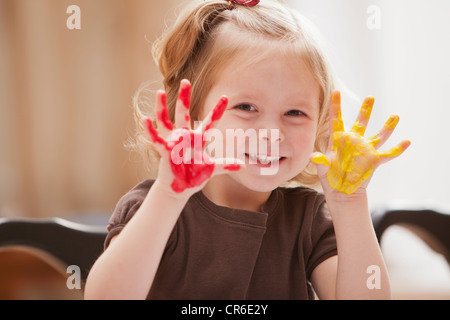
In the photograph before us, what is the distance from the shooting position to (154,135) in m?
0.54

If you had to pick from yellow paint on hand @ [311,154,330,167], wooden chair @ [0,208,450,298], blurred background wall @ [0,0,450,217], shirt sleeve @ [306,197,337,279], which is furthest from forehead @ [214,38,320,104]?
blurred background wall @ [0,0,450,217]

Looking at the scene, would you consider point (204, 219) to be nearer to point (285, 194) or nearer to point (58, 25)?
point (285, 194)

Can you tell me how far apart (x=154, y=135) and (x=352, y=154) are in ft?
0.84

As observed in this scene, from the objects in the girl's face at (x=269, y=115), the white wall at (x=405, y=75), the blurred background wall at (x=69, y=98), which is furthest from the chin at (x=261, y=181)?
the blurred background wall at (x=69, y=98)

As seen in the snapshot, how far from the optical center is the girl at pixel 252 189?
0.58 metres

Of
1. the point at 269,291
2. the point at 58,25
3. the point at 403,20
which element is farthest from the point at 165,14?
the point at 269,291

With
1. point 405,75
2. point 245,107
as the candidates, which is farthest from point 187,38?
point 405,75

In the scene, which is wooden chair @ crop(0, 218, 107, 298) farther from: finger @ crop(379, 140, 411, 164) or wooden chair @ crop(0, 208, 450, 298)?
finger @ crop(379, 140, 411, 164)

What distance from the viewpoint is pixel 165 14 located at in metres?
2.03

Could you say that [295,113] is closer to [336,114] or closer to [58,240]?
[336,114]

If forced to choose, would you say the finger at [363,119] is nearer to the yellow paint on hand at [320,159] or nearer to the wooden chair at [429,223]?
the yellow paint on hand at [320,159]

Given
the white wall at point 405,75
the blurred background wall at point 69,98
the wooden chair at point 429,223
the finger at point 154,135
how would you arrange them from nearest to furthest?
the finger at point 154,135, the wooden chair at point 429,223, the white wall at point 405,75, the blurred background wall at point 69,98

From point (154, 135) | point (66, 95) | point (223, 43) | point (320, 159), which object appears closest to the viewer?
point (154, 135)

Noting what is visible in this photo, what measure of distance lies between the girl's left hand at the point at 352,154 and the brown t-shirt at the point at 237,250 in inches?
6.1
